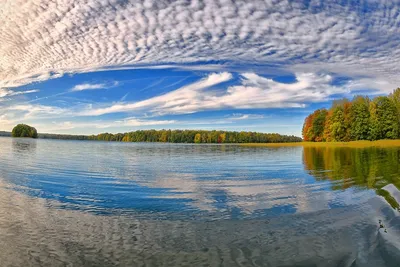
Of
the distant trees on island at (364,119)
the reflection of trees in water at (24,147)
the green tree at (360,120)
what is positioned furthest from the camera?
the green tree at (360,120)

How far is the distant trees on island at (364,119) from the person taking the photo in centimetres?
8362

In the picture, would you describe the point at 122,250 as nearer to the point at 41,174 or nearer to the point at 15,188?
the point at 15,188

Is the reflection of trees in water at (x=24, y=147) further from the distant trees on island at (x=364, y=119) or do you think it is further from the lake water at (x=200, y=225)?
the distant trees on island at (x=364, y=119)

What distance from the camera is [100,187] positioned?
15859 mm

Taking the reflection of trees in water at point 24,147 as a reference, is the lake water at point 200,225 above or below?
below

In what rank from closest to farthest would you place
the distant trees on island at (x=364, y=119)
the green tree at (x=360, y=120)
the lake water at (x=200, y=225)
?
the lake water at (x=200, y=225) < the distant trees on island at (x=364, y=119) < the green tree at (x=360, y=120)

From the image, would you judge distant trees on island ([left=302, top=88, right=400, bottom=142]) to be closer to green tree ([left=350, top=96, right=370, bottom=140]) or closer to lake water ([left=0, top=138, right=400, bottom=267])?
green tree ([left=350, top=96, right=370, bottom=140])

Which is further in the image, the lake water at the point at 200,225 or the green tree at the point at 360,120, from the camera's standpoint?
the green tree at the point at 360,120

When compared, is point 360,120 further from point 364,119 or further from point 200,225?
point 200,225

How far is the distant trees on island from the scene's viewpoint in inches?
3292

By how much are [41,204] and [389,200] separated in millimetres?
14551

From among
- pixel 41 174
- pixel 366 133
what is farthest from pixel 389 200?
pixel 366 133

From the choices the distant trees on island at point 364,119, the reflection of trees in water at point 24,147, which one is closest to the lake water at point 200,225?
the reflection of trees in water at point 24,147

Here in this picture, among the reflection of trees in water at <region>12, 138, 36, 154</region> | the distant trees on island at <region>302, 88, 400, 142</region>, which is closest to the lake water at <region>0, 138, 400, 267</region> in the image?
the reflection of trees in water at <region>12, 138, 36, 154</region>
